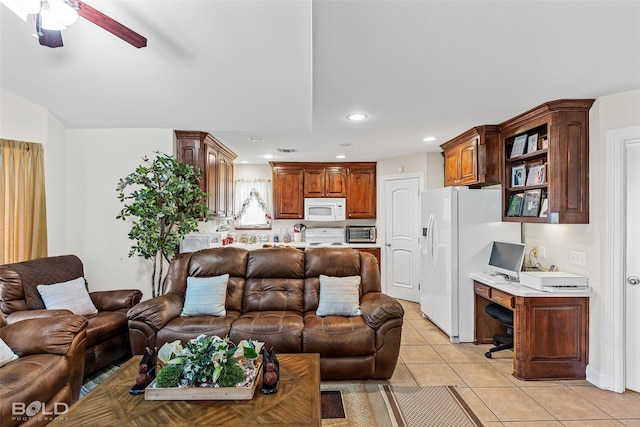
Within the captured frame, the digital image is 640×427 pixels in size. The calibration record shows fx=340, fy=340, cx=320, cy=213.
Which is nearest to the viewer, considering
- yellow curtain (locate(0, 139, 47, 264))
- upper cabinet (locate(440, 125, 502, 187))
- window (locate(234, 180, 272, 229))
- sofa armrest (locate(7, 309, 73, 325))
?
sofa armrest (locate(7, 309, 73, 325))

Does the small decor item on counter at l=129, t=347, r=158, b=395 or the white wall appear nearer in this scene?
the small decor item on counter at l=129, t=347, r=158, b=395

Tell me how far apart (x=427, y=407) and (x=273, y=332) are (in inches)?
50.5

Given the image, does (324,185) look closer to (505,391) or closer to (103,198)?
(103,198)

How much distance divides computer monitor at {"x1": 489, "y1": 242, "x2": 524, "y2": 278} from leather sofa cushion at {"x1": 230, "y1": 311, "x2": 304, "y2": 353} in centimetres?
210

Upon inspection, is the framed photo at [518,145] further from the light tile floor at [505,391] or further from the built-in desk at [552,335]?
the light tile floor at [505,391]

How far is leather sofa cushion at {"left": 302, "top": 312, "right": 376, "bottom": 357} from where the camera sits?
9.05 feet

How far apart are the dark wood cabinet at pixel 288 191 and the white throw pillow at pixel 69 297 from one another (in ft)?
11.4

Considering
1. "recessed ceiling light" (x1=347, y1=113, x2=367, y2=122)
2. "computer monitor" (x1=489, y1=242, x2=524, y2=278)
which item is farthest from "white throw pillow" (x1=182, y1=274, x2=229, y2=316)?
"computer monitor" (x1=489, y1=242, x2=524, y2=278)

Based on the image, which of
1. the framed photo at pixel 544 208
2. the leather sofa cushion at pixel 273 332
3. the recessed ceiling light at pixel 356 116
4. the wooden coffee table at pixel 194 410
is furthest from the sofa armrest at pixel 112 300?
the framed photo at pixel 544 208

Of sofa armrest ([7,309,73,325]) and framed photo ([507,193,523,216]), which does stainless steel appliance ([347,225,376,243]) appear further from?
sofa armrest ([7,309,73,325])

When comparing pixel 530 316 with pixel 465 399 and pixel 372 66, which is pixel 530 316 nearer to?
pixel 465 399

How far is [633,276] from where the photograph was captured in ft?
8.71

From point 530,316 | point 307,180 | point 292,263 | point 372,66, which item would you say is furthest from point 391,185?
point 372,66

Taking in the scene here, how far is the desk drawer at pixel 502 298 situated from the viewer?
3.00m
